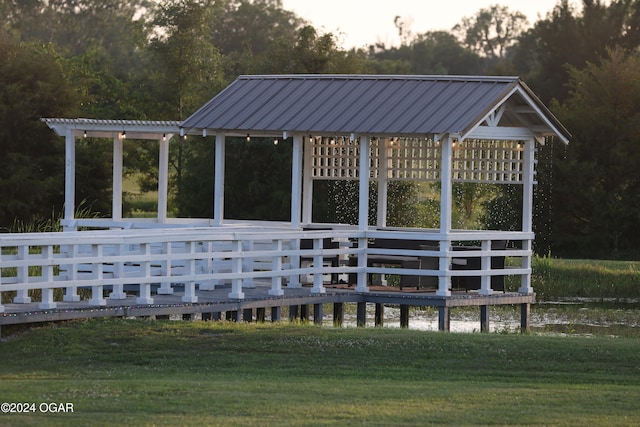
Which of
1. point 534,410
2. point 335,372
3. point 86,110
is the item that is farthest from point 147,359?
point 86,110

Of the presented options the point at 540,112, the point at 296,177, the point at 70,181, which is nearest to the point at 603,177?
the point at 540,112

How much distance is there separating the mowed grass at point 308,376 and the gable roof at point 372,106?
162 inches

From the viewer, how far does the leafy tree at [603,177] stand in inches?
1561

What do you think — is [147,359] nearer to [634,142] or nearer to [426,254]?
[426,254]

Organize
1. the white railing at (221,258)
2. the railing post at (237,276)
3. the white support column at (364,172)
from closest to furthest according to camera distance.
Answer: the white railing at (221,258) < the railing post at (237,276) < the white support column at (364,172)

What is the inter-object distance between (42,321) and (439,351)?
4.60 m

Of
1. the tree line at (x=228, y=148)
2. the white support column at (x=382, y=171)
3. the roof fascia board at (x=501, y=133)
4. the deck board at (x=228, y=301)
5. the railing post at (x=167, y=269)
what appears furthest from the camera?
→ the tree line at (x=228, y=148)

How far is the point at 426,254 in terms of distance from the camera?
65.6 ft

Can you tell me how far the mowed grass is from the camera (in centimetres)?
1145

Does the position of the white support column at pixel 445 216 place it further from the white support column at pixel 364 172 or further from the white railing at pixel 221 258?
the white support column at pixel 364 172

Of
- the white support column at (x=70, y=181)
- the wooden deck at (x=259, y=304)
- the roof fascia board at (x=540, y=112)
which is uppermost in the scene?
the roof fascia board at (x=540, y=112)

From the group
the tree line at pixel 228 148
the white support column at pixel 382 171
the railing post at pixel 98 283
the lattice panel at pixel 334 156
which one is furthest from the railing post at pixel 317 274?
the tree line at pixel 228 148

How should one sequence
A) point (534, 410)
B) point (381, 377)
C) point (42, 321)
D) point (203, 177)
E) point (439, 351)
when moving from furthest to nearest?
1. point (203, 177)
2. point (42, 321)
3. point (439, 351)
4. point (381, 377)
5. point (534, 410)

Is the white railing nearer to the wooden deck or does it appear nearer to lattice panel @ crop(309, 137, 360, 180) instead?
the wooden deck
